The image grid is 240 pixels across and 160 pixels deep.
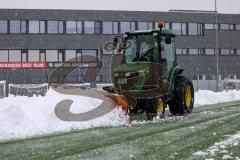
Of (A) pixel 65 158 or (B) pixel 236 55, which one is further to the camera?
(B) pixel 236 55

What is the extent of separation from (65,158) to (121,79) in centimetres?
725

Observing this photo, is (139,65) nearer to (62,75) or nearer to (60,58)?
(62,75)

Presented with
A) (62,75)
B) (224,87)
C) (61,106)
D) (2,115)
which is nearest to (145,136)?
(2,115)

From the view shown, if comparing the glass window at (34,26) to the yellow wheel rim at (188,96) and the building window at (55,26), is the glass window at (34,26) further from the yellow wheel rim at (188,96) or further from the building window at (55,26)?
the yellow wheel rim at (188,96)

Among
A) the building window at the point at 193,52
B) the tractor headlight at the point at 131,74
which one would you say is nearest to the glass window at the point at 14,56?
the building window at the point at 193,52

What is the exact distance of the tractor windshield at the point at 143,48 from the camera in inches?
628

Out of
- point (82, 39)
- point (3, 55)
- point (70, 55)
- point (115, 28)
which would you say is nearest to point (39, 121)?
point (70, 55)

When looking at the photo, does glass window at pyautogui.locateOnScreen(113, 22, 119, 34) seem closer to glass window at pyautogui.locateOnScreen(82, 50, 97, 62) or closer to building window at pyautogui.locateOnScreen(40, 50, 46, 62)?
glass window at pyautogui.locateOnScreen(82, 50, 97, 62)

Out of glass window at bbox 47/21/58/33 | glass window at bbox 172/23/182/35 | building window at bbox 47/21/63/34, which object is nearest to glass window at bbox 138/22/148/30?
glass window at bbox 172/23/182/35

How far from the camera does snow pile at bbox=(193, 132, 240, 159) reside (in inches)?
322

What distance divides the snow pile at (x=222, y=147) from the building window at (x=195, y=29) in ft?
149

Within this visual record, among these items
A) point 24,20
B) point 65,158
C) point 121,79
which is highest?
point 24,20

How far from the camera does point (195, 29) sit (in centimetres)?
5503

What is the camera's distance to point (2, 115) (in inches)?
512
